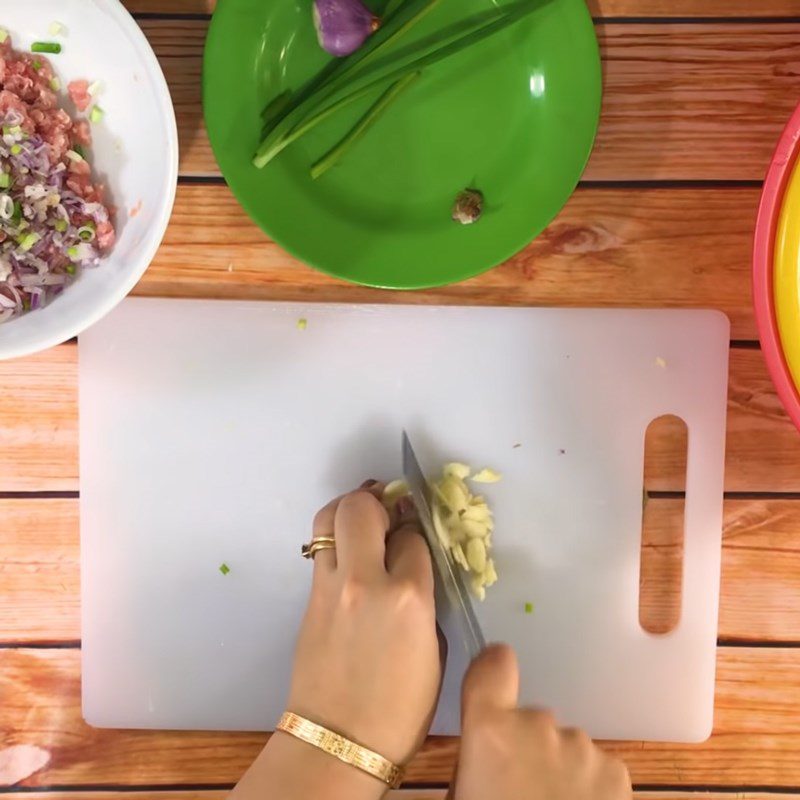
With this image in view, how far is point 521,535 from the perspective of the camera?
86cm

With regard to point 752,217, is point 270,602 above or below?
below

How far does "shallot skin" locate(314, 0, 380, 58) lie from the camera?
0.74m

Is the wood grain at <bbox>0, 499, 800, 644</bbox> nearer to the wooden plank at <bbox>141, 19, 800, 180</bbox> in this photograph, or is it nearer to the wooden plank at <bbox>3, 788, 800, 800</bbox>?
the wooden plank at <bbox>3, 788, 800, 800</bbox>

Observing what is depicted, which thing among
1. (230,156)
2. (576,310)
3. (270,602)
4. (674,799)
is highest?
(230,156)

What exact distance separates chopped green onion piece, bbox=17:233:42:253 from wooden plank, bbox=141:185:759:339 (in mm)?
122

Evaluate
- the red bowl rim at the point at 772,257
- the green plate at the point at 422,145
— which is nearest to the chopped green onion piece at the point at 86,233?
the green plate at the point at 422,145

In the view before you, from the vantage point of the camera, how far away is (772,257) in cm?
72

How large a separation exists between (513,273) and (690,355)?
7.5 inches

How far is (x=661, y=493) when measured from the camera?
866 millimetres

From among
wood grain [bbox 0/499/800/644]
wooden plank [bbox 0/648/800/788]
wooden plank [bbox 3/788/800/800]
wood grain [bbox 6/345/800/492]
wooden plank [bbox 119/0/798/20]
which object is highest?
wooden plank [bbox 119/0/798/20]

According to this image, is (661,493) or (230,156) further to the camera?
(661,493)

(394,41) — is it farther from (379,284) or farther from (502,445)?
(502,445)

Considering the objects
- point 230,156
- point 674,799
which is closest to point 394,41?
point 230,156

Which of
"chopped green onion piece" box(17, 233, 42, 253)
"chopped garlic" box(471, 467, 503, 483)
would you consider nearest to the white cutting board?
"chopped garlic" box(471, 467, 503, 483)
